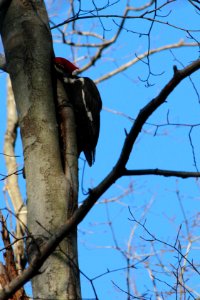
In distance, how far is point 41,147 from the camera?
271 centimetres

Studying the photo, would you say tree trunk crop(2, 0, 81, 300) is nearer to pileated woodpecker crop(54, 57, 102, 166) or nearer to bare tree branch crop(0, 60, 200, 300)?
bare tree branch crop(0, 60, 200, 300)

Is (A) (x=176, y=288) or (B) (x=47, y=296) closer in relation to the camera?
(B) (x=47, y=296)

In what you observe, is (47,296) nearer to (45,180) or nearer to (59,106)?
(45,180)

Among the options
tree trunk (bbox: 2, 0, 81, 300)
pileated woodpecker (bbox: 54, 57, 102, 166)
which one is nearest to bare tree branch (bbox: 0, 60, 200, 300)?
tree trunk (bbox: 2, 0, 81, 300)

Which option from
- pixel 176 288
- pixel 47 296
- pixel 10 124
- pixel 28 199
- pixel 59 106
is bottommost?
pixel 47 296

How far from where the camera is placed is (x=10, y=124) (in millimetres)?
9492

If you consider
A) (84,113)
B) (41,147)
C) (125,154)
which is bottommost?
(125,154)

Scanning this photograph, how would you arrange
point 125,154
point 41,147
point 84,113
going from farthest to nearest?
point 84,113, point 41,147, point 125,154

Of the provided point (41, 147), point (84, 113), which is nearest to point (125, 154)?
point (41, 147)

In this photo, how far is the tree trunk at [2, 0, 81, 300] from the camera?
2402 millimetres

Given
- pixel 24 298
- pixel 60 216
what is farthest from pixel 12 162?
pixel 60 216

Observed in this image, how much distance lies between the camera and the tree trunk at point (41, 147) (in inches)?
94.6

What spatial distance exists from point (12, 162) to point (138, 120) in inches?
270

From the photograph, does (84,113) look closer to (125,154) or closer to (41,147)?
(41,147)
